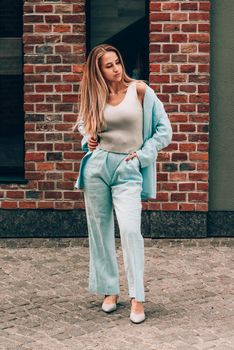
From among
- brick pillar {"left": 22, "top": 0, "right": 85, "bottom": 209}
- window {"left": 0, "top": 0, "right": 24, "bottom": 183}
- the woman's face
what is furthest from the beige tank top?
window {"left": 0, "top": 0, "right": 24, "bottom": 183}

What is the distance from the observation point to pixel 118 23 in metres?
8.95

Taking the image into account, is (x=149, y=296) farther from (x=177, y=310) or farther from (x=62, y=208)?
(x=62, y=208)

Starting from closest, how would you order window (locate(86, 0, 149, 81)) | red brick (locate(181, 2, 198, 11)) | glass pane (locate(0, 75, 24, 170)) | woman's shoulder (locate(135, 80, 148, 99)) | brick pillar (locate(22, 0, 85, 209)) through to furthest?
woman's shoulder (locate(135, 80, 148, 99))
red brick (locate(181, 2, 198, 11))
brick pillar (locate(22, 0, 85, 209))
window (locate(86, 0, 149, 81))
glass pane (locate(0, 75, 24, 170))

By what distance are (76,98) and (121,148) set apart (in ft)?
8.57

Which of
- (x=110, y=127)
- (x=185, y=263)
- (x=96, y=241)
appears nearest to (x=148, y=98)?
(x=110, y=127)

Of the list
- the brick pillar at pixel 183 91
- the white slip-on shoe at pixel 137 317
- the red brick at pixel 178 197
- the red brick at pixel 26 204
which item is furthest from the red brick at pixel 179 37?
the white slip-on shoe at pixel 137 317

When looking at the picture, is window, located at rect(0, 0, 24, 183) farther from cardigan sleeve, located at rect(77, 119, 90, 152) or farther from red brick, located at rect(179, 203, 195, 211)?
cardigan sleeve, located at rect(77, 119, 90, 152)

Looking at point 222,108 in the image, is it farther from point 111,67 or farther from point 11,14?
point 111,67

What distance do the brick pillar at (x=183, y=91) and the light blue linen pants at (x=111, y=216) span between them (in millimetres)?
2373

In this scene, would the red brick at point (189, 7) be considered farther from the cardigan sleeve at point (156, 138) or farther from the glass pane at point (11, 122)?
the cardigan sleeve at point (156, 138)

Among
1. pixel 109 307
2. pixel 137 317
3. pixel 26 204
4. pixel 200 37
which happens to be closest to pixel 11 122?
pixel 26 204

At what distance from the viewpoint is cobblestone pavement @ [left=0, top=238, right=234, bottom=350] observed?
5.84 m

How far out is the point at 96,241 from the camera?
6.52 meters

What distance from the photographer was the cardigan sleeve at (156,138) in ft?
20.7
